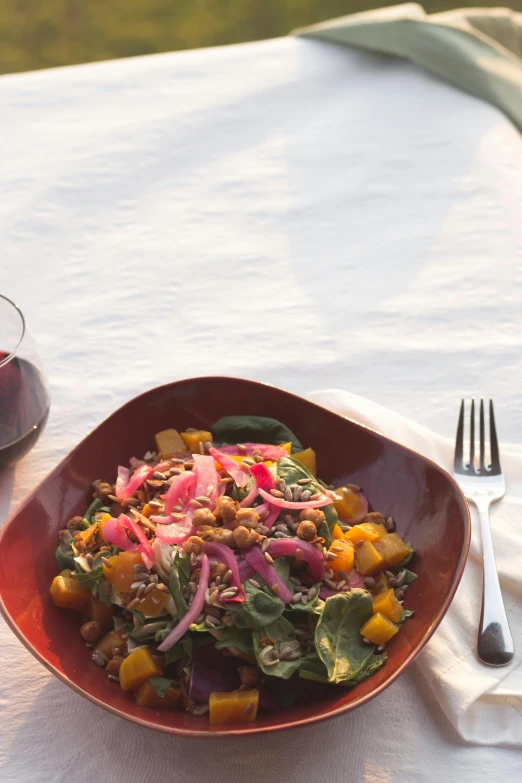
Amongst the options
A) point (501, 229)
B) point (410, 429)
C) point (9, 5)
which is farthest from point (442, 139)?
point (9, 5)

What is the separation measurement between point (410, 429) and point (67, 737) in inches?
33.3

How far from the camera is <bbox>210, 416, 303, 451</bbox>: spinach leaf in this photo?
1.55 m

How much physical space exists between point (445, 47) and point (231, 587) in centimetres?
200

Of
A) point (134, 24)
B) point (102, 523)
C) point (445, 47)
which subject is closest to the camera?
point (102, 523)

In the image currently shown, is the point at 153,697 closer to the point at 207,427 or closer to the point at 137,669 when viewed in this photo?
the point at 137,669

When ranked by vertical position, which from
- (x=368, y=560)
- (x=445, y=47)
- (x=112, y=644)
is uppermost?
(x=445, y=47)

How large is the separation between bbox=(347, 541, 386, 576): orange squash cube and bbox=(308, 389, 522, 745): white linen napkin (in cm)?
15

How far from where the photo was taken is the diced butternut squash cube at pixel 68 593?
50.4 inches

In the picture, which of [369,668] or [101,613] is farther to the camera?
[101,613]

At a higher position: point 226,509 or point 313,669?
point 226,509

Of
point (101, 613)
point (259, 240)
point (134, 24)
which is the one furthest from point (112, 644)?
point (134, 24)

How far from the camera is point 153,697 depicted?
1.16 meters

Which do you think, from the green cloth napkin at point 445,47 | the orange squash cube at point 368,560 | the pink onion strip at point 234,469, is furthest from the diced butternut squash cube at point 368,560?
the green cloth napkin at point 445,47

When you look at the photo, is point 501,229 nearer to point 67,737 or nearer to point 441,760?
point 441,760
